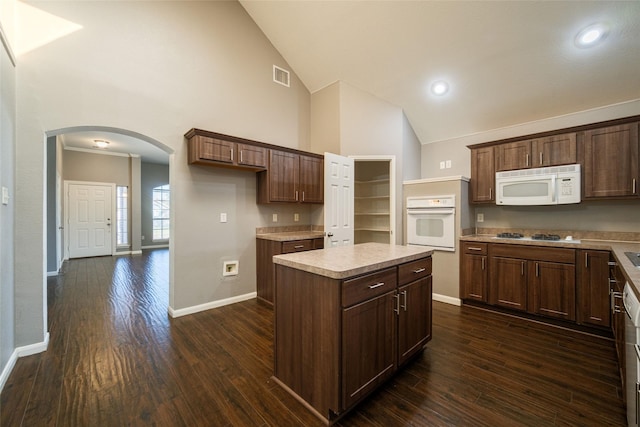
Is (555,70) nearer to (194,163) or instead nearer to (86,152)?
(194,163)

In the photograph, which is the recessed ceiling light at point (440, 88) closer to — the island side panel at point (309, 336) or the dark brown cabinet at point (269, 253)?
the dark brown cabinet at point (269, 253)

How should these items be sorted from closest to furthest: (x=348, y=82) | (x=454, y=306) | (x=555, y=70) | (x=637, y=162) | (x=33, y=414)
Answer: (x=33, y=414) → (x=637, y=162) → (x=555, y=70) → (x=454, y=306) → (x=348, y=82)

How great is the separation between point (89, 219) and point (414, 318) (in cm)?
886

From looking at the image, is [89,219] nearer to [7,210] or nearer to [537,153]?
[7,210]

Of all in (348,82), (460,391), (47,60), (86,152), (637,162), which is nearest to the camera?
(460,391)

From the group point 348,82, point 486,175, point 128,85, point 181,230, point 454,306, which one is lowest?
point 454,306

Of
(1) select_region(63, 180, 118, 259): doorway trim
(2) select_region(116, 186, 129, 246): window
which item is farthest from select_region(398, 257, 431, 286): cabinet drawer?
(2) select_region(116, 186, 129, 246): window

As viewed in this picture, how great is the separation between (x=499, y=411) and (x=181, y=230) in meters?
3.50

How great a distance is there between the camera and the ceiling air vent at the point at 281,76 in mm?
4359

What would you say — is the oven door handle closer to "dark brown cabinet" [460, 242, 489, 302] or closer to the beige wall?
"dark brown cabinet" [460, 242, 489, 302]

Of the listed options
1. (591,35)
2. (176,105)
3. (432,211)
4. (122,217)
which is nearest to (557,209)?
(432,211)

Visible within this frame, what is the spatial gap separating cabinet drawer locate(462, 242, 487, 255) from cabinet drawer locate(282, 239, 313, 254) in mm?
2145

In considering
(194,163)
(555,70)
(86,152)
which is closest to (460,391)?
(194,163)

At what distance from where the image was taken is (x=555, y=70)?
3209 mm
